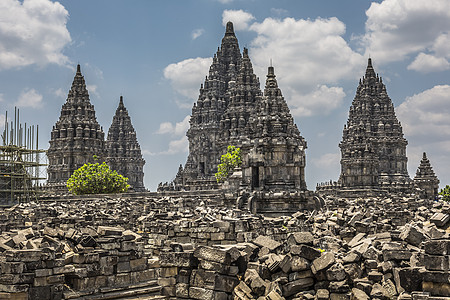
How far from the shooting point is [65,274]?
11.5 meters

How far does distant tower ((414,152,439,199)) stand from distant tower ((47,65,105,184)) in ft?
115

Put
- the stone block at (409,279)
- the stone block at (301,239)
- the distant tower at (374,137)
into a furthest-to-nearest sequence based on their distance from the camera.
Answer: the distant tower at (374,137) → the stone block at (301,239) → the stone block at (409,279)

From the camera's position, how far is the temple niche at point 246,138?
101 feet

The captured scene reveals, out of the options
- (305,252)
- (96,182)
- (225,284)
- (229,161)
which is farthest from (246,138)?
(305,252)

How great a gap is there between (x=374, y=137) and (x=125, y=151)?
31669mm

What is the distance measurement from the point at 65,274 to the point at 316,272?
512 centimetres

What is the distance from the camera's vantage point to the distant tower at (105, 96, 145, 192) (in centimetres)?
7506

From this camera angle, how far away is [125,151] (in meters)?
75.6

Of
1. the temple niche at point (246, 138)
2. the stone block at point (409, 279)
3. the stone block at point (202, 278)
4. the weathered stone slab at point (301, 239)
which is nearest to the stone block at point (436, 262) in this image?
the stone block at point (409, 279)

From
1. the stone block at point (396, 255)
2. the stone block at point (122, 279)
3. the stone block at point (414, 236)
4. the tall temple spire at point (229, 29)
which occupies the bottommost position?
the stone block at point (122, 279)

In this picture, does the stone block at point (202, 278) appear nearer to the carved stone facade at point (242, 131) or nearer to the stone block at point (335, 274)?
the stone block at point (335, 274)

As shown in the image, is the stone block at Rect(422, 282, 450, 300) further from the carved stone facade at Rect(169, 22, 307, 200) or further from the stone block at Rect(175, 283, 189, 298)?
the carved stone facade at Rect(169, 22, 307, 200)

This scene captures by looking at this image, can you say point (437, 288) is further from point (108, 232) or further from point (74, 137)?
point (74, 137)

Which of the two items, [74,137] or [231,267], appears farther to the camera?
[74,137]
